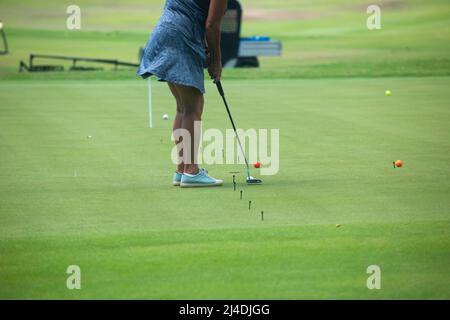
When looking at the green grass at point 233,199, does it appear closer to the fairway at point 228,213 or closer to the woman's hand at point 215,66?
the fairway at point 228,213

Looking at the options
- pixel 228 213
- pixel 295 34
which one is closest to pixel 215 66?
pixel 228 213

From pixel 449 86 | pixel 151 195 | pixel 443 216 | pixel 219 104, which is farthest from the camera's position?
pixel 449 86

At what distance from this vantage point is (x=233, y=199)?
8977mm

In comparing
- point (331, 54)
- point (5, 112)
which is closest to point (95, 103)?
point (5, 112)

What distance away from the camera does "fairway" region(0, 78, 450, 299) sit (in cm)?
639

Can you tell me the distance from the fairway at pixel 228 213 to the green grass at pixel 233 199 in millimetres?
18

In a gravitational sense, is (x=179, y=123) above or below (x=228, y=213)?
above

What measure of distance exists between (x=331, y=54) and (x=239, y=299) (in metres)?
28.3

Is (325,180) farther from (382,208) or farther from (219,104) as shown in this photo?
(219,104)

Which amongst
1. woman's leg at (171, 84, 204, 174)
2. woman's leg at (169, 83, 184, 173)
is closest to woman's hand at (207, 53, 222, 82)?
woman's leg at (171, 84, 204, 174)

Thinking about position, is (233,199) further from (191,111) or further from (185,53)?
(185,53)

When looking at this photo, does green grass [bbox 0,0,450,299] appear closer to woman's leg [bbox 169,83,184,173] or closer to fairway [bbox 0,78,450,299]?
fairway [bbox 0,78,450,299]

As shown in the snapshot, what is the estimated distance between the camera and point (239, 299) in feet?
19.6

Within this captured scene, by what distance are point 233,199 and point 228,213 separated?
0.61 meters
